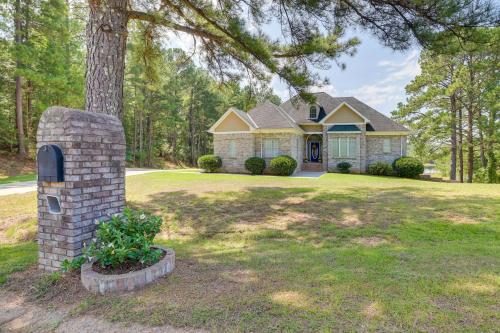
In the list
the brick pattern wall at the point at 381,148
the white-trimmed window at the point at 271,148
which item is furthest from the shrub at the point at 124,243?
the brick pattern wall at the point at 381,148

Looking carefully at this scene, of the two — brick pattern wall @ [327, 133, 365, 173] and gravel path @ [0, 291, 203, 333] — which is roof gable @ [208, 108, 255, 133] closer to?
brick pattern wall @ [327, 133, 365, 173]

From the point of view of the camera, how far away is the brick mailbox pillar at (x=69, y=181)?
3.67m

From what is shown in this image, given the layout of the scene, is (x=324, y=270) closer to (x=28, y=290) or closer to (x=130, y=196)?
(x=28, y=290)

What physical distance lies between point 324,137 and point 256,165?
5849 millimetres

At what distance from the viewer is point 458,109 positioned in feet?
70.3

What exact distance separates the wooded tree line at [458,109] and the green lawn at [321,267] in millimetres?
15410

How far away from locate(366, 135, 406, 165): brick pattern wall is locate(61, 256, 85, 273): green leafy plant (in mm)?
20337

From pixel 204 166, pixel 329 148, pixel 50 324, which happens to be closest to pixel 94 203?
pixel 50 324

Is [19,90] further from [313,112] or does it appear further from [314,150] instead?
[314,150]

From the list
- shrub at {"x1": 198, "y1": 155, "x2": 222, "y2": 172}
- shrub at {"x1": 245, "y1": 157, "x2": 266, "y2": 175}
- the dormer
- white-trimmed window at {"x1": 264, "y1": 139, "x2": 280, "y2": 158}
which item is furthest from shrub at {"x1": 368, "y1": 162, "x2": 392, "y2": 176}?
shrub at {"x1": 198, "y1": 155, "x2": 222, "y2": 172}

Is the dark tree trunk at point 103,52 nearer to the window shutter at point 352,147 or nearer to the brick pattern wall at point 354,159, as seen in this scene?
the brick pattern wall at point 354,159

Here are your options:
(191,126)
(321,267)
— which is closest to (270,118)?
(321,267)

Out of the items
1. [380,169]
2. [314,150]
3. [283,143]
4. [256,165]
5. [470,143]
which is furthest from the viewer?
[314,150]

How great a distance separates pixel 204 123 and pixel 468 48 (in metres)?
36.1
